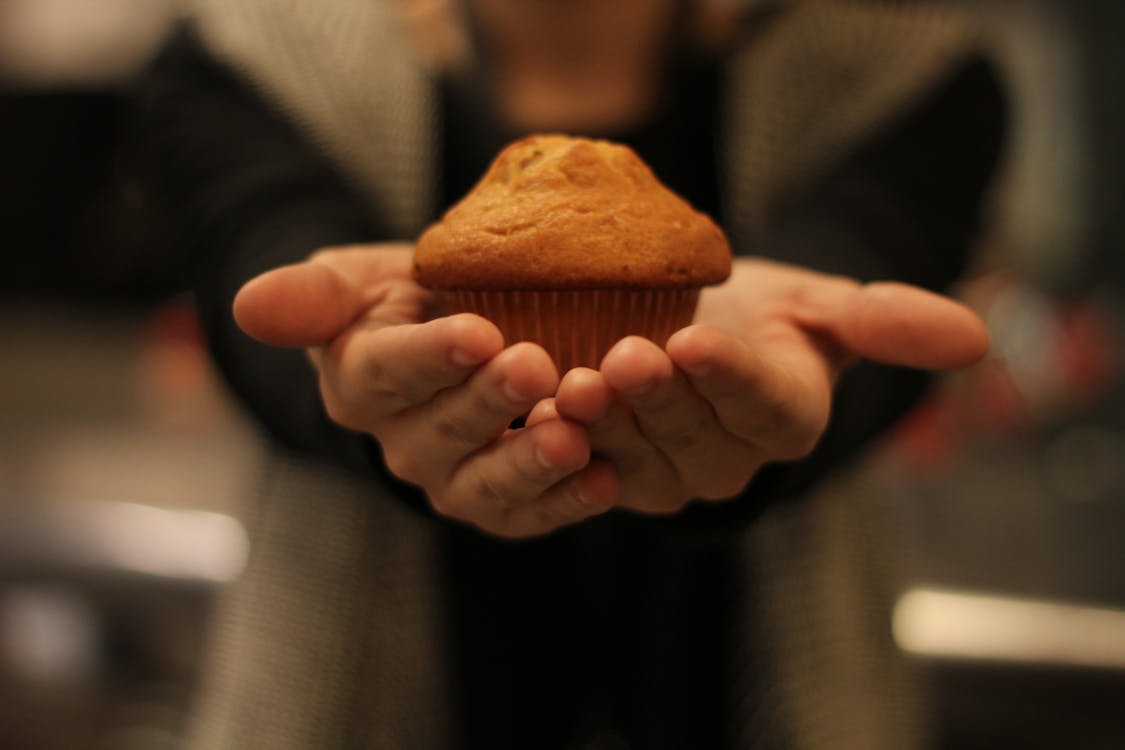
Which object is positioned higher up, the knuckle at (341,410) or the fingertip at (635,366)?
the fingertip at (635,366)

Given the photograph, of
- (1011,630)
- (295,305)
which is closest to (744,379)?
(295,305)

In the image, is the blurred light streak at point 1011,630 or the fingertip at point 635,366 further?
the blurred light streak at point 1011,630

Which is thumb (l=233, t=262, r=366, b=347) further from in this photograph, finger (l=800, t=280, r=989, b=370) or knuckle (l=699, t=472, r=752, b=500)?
finger (l=800, t=280, r=989, b=370)

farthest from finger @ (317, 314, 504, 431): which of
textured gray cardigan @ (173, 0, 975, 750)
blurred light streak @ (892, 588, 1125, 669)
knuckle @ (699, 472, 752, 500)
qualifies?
blurred light streak @ (892, 588, 1125, 669)

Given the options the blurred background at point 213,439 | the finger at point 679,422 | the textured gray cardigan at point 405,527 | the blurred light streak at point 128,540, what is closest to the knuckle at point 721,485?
the finger at point 679,422

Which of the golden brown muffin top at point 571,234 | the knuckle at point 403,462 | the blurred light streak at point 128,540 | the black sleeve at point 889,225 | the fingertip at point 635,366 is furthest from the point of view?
the blurred light streak at point 128,540

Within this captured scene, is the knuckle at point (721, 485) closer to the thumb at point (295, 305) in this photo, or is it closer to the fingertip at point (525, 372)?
the fingertip at point (525, 372)

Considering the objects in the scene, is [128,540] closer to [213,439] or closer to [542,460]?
[213,439]
